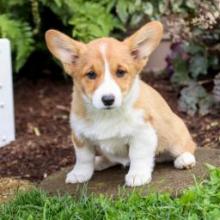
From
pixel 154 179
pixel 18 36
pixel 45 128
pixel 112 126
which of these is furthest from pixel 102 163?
pixel 18 36

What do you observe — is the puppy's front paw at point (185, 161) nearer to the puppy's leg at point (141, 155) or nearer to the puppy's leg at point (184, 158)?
the puppy's leg at point (184, 158)

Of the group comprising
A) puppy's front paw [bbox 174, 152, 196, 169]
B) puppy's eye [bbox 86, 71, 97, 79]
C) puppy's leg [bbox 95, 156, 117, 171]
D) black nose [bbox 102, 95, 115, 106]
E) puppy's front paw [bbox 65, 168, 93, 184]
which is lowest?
puppy's leg [bbox 95, 156, 117, 171]

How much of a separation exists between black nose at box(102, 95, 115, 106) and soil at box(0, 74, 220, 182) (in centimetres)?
143

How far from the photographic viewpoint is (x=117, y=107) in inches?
168

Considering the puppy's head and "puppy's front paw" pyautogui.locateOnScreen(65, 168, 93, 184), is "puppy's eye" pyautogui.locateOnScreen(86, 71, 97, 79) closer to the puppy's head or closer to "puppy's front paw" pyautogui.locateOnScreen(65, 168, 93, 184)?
the puppy's head

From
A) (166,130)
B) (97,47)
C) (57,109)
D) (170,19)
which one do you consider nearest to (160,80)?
(170,19)

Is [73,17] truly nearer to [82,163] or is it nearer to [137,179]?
[82,163]

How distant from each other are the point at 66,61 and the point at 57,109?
8.20 feet

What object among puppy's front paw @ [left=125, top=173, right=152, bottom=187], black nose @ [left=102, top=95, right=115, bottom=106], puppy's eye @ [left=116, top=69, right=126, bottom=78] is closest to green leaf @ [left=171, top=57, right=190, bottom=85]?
puppy's front paw @ [left=125, top=173, right=152, bottom=187]

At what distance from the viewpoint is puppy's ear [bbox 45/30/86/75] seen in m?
4.47

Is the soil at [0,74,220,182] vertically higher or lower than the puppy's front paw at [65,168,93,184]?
lower

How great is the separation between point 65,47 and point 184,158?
1.11m

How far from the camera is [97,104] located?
4.17 meters

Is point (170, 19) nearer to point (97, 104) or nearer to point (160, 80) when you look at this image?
point (160, 80)
